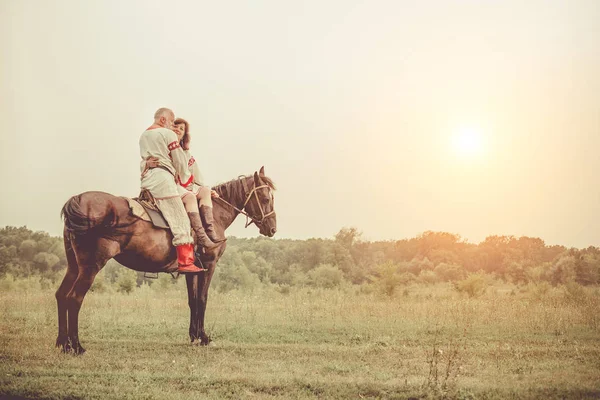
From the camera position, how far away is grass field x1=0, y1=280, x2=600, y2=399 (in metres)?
6.59

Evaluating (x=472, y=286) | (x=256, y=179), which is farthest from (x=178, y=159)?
(x=472, y=286)

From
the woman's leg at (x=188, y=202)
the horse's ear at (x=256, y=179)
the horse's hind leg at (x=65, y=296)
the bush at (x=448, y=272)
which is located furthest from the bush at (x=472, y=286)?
the horse's hind leg at (x=65, y=296)

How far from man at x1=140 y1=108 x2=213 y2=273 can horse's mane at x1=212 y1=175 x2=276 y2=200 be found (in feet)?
3.50

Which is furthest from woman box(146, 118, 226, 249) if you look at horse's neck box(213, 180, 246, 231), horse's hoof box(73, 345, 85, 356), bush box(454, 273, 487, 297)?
bush box(454, 273, 487, 297)

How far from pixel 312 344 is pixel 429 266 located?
21112mm

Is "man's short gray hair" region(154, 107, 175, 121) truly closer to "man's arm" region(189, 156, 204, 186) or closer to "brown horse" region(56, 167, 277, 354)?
"man's arm" region(189, 156, 204, 186)

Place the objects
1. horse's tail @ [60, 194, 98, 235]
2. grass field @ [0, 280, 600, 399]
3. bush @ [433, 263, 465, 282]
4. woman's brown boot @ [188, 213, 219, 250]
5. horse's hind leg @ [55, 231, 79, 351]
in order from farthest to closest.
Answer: bush @ [433, 263, 465, 282] → woman's brown boot @ [188, 213, 219, 250] → horse's hind leg @ [55, 231, 79, 351] → horse's tail @ [60, 194, 98, 235] → grass field @ [0, 280, 600, 399]

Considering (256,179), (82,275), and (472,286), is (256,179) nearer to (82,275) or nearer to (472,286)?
(82,275)

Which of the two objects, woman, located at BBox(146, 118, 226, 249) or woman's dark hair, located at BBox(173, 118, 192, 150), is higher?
woman's dark hair, located at BBox(173, 118, 192, 150)

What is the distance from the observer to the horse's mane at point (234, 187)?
9.89 m

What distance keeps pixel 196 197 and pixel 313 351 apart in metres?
2.83

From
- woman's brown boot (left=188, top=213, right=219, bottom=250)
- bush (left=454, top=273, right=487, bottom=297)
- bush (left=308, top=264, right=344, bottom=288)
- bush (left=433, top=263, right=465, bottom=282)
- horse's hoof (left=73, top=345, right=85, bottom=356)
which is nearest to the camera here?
horse's hoof (left=73, top=345, right=85, bottom=356)

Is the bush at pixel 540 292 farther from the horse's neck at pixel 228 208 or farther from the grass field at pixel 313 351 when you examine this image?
the horse's neck at pixel 228 208

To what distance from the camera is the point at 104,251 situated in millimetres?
8172
